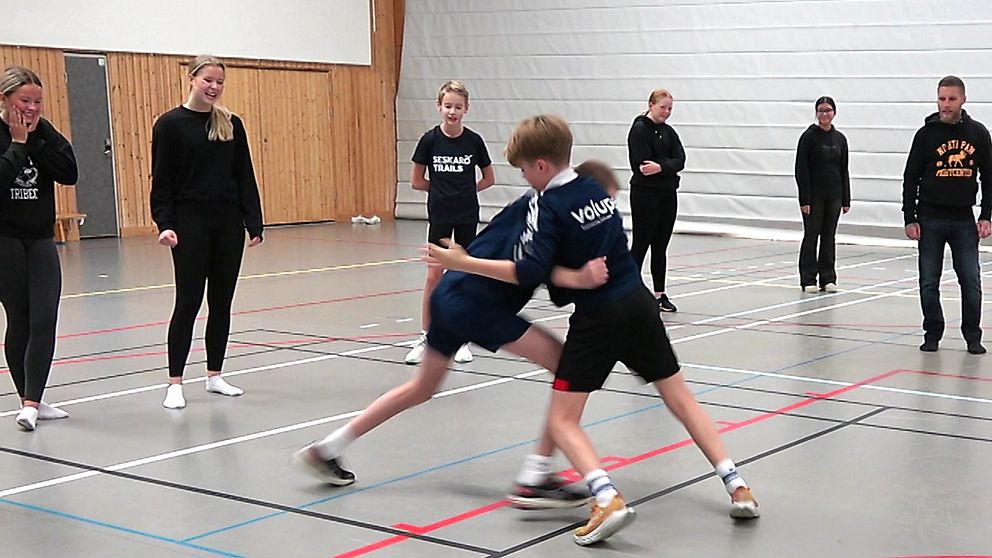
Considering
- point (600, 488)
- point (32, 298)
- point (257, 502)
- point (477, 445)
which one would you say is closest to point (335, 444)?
point (257, 502)

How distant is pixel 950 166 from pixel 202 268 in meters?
4.82

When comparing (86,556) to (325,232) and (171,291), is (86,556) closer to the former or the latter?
(171,291)

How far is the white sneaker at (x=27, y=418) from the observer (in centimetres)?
604

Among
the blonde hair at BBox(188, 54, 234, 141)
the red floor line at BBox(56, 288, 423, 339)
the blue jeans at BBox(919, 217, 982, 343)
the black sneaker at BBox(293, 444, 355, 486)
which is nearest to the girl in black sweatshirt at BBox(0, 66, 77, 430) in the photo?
the blonde hair at BBox(188, 54, 234, 141)

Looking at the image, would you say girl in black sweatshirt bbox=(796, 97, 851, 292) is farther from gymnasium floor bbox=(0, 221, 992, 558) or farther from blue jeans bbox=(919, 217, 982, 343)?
blue jeans bbox=(919, 217, 982, 343)

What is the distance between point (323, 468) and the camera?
4.84m

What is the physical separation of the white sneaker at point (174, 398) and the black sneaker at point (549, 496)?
2614mm

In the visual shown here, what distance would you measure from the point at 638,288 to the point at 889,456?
172 centimetres

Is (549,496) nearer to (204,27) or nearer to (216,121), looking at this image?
(216,121)

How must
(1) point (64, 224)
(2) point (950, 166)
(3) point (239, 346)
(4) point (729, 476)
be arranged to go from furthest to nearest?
(1) point (64, 224) < (3) point (239, 346) < (2) point (950, 166) < (4) point (729, 476)

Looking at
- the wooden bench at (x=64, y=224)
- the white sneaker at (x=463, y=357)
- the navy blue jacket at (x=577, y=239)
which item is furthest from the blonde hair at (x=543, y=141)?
the wooden bench at (x=64, y=224)

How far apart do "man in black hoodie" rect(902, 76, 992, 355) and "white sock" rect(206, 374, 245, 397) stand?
14.6 ft

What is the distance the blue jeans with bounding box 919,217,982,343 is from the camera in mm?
7902

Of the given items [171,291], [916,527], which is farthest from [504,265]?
[171,291]
